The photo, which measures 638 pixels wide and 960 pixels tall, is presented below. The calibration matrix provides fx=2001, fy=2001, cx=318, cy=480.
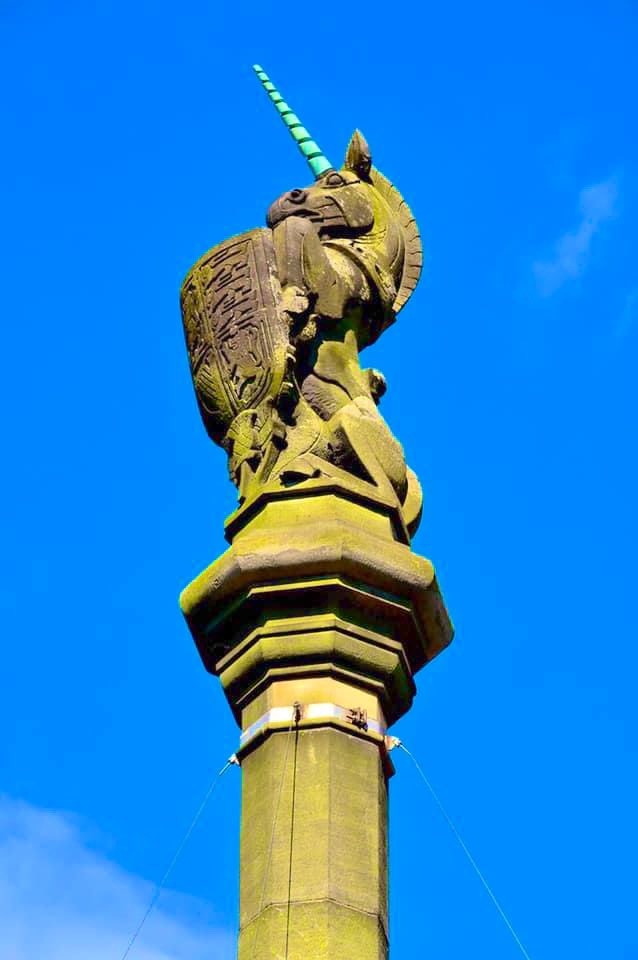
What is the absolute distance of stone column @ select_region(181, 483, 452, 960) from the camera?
8.34 meters

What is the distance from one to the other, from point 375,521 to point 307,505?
338 mm

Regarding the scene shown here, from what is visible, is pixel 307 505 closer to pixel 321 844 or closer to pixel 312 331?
pixel 312 331

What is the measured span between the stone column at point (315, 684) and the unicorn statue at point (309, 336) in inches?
10.9

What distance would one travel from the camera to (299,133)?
13.2 metres

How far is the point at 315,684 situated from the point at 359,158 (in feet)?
12.1

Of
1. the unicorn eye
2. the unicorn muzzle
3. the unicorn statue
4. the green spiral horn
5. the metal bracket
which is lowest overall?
the metal bracket

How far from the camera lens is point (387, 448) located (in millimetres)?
9992

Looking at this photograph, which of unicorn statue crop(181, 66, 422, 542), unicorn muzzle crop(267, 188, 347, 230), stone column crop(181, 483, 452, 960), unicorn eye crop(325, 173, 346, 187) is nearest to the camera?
stone column crop(181, 483, 452, 960)

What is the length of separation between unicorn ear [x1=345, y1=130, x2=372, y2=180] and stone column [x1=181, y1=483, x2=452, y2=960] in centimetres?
255

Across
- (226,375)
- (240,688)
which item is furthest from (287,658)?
(226,375)

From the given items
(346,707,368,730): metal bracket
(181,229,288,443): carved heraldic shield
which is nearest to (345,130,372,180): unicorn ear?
(181,229,288,443): carved heraldic shield

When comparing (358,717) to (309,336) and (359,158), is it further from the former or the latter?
(359,158)

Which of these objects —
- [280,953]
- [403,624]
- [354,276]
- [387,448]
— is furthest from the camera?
[354,276]

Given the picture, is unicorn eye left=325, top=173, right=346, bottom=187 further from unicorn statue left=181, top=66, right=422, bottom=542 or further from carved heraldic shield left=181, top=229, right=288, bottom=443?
carved heraldic shield left=181, top=229, right=288, bottom=443
